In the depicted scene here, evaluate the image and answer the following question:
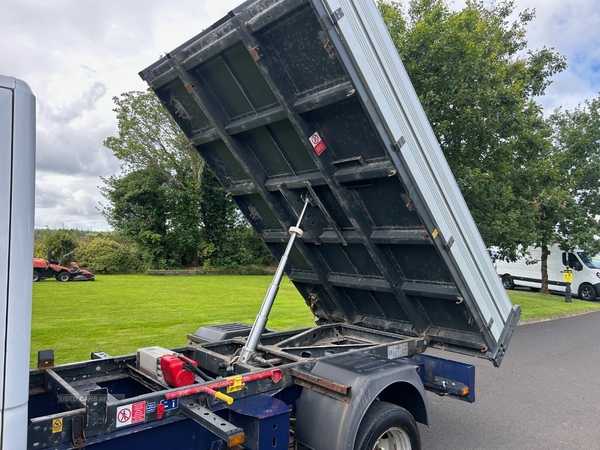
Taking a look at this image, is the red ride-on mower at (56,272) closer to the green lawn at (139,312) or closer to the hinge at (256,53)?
the green lawn at (139,312)

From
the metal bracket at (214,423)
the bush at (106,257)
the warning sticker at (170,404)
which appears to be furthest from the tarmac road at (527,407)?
the bush at (106,257)

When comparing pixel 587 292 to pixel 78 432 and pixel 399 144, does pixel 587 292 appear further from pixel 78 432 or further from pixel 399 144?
pixel 78 432

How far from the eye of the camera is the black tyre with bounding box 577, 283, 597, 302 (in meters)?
19.9

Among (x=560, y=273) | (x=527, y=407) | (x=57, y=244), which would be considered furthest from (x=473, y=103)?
(x=57, y=244)

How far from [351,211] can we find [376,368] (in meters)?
1.43

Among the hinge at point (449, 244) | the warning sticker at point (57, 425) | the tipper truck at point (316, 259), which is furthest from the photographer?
the hinge at point (449, 244)

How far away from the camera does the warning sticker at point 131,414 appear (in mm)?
2631

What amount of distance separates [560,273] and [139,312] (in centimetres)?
1783

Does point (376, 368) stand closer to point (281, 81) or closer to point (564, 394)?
point (281, 81)

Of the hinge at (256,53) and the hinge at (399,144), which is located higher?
the hinge at (256,53)

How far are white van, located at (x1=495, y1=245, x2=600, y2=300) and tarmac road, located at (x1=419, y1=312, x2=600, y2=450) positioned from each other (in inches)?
448

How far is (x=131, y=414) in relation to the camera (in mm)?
2684

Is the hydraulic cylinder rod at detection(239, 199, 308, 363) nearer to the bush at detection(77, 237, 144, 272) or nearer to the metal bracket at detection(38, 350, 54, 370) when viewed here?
the metal bracket at detection(38, 350, 54, 370)

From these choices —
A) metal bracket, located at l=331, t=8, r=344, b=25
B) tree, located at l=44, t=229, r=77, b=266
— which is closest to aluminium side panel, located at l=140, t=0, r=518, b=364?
metal bracket, located at l=331, t=8, r=344, b=25
